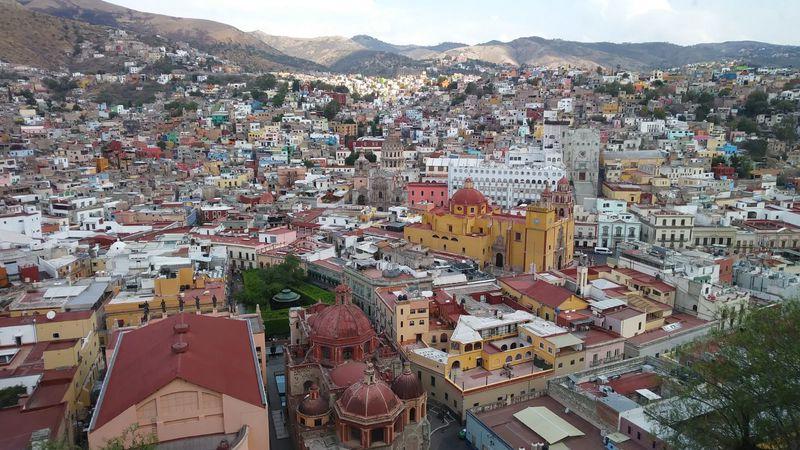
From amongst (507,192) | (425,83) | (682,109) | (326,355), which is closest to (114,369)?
(326,355)

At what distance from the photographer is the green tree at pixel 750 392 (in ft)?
59.2

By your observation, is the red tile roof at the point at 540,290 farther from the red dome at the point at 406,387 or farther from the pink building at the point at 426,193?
the pink building at the point at 426,193

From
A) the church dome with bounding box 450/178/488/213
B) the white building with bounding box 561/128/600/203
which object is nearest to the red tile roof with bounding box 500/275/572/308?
the church dome with bounding box 450/178/488/213

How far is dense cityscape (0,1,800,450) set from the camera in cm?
2234

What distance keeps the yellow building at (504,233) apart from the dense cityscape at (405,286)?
20 cm

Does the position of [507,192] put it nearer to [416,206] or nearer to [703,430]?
[416,206]

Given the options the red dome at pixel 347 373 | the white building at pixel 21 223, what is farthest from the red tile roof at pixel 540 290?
the white building at pixel 21 223

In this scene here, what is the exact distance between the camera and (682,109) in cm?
11106

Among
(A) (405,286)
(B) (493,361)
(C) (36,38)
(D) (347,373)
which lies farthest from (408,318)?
(C) (36,38)

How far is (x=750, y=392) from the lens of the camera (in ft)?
61.3

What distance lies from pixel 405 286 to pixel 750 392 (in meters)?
22.5

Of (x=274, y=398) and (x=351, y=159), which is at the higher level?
(x=351, y=159)

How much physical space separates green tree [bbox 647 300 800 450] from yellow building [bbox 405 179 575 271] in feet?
85.0

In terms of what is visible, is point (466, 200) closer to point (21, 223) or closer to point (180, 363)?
point (180, 363)
